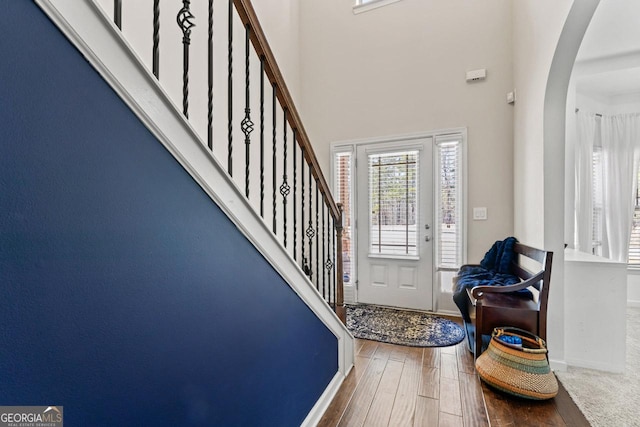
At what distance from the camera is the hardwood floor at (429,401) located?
1.60 m

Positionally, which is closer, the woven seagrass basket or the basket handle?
the woven seagrass basket

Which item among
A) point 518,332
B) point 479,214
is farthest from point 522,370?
point 479,214

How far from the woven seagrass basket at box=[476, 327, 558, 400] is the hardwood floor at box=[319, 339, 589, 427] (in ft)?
0.25

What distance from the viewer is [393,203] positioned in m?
3.50

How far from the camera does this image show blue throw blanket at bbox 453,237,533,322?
241 cm

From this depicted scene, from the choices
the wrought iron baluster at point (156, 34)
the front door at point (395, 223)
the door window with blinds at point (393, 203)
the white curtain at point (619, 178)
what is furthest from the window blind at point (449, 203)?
Answer: the wrought iron baluster at point (156, 34)

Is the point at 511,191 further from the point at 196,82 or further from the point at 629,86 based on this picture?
the point at 196,82

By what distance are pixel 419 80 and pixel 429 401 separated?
3.10 metres

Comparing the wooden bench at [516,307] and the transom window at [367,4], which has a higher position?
the transom window at [367,4]

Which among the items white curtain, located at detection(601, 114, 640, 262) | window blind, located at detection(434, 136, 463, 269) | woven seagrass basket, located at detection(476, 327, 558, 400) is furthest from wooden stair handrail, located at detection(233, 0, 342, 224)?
white curtain, located at detection(601, 114, 640, 262)

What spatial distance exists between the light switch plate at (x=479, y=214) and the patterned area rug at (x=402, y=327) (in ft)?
3.63

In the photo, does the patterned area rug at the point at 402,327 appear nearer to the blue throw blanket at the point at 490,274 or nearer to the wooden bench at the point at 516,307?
the blue throw blanket at the point at 490,274

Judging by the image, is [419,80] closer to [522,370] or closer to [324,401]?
[522,370]

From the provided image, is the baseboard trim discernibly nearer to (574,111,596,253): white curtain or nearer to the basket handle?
the basket handle
